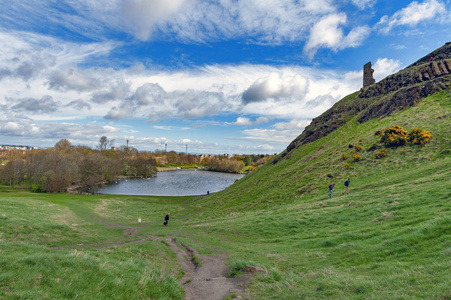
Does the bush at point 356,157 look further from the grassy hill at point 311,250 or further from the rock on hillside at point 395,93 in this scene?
the rock on hillside at point 395,93

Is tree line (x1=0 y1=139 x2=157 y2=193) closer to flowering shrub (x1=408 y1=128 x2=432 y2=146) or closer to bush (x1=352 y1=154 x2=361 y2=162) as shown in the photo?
bush (x1=352 y1=154 x2=361 y2=162)

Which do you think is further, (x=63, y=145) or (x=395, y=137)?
(x=63, y=145)

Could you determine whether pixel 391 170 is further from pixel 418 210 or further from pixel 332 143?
pixel 332 143

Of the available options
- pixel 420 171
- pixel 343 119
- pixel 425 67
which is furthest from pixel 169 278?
pixel 425 67

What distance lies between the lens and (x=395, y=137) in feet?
120

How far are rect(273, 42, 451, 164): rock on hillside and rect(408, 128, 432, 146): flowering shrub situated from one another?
2056 centimetres

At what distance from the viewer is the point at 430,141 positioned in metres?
33.3

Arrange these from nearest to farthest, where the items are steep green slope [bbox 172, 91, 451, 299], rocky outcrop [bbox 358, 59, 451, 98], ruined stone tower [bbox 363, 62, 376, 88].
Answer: steep green slope [bbox 172, 91, 451, 299], rocky outcrop [bbox 358, 59, 451, 98], ruined stone tower [bbox 363, 62, 376, 88]

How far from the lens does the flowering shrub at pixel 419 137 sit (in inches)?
1312

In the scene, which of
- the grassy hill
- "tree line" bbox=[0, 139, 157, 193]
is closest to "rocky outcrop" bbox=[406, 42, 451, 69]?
the grassy hill

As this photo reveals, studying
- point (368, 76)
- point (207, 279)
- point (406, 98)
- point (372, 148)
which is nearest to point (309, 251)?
point (207, 279)

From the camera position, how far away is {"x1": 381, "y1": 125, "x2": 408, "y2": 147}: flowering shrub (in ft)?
117

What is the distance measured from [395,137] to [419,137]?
3080 millimetres

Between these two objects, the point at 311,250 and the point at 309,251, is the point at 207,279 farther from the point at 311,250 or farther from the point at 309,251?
the point at 311,250
